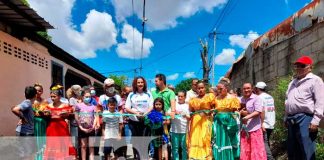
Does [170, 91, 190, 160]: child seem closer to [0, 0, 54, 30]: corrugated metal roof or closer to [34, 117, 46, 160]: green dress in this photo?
[34, 117, 46, 160]: green dress

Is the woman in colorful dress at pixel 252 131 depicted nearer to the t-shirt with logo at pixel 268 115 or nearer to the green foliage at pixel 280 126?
the t-shirt with logo at pixel 268 115

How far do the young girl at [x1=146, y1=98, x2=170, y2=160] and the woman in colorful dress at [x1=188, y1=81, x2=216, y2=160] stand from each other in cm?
61

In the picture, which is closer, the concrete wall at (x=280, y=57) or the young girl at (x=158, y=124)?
the young girl at (x=158, y=124)

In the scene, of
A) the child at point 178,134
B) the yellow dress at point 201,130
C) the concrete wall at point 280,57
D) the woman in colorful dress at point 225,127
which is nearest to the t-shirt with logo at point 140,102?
the child at point 178,134

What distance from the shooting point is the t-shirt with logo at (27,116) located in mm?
6348

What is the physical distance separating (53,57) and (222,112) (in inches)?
405

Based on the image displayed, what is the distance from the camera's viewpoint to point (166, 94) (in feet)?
23.5

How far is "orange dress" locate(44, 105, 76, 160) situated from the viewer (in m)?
6.57

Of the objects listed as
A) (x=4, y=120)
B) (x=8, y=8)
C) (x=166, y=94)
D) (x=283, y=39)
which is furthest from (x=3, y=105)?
(x=283, y=39)

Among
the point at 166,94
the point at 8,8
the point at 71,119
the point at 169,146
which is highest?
A: the point at 8,8

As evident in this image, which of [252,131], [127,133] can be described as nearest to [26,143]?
[127,133]

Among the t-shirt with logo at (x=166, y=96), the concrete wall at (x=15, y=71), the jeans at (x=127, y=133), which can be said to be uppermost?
the concrete wall at (x=15, y=71)

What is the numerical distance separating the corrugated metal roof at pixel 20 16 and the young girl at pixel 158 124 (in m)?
4.63

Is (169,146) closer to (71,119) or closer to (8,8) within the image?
(71,119)
